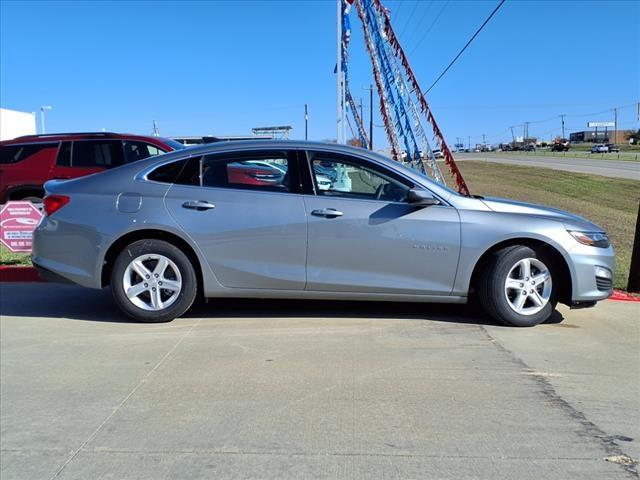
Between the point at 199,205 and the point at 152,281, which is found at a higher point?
the point at 199,205

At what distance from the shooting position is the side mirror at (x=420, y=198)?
5.06 m

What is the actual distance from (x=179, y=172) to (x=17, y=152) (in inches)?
219

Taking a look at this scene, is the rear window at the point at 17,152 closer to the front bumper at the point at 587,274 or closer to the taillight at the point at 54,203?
the taillight at the point at 54,203

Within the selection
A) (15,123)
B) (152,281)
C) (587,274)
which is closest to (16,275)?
(152,281)

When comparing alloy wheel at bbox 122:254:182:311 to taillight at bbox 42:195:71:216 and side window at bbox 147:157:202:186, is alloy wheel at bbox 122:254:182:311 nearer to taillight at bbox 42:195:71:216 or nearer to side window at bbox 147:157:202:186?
side window at bbox 147:157:202:186

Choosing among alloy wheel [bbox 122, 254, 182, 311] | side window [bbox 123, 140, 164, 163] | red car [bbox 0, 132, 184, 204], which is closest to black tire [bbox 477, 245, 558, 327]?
alloy wheel [bbox 122, 254, 182, 311]

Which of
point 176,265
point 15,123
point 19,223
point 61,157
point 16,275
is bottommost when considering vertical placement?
point 16,275

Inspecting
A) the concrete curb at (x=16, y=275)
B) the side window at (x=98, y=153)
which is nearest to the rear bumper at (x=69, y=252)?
the concrete curb at (x=16, y=275)

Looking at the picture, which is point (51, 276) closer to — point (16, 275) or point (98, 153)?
point (16, 275)

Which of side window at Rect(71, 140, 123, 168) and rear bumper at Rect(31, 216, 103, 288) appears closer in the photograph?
rear bumper at Rect(31, 216, 103, 288)

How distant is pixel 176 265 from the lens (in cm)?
525

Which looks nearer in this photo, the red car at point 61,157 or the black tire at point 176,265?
the black tire at point 176,265

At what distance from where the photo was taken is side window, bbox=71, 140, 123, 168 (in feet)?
31.3

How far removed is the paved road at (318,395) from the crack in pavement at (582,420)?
0.01m
